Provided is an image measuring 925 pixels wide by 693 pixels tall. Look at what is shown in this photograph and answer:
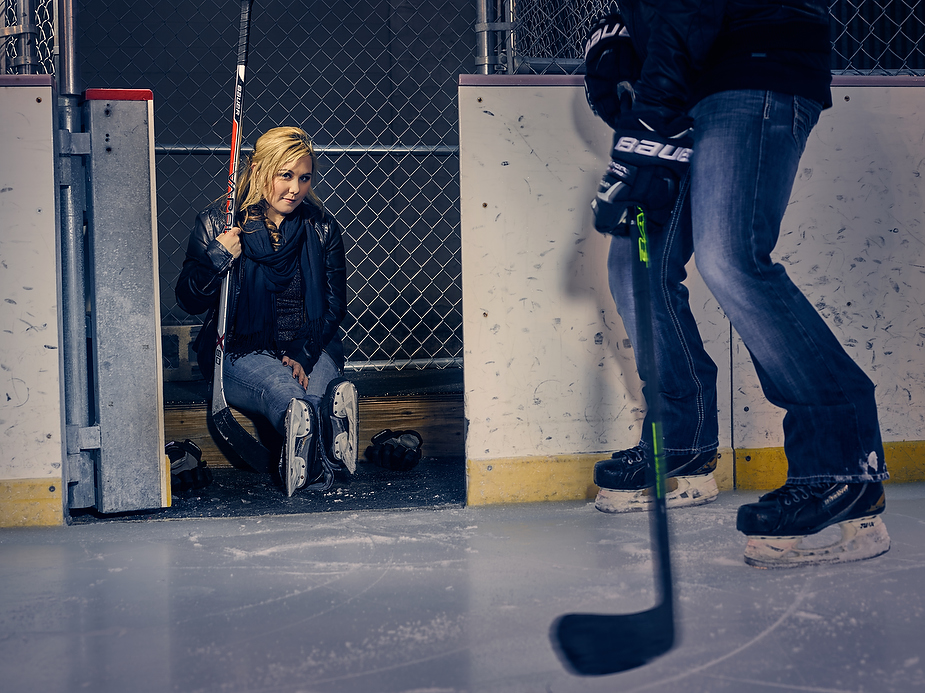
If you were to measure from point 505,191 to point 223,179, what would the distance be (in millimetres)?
6170

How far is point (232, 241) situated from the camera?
10.4 ft

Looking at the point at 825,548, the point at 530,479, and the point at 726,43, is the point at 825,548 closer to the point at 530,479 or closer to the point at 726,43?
the point at 530,479

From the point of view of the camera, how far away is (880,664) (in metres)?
1.44

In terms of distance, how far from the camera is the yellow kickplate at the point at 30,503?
2.59m

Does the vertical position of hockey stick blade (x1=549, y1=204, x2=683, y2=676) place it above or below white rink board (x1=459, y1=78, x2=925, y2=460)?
below

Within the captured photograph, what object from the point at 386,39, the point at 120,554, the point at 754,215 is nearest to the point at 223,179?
the point at 386,39

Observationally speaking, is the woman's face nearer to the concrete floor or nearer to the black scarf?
the black scarf

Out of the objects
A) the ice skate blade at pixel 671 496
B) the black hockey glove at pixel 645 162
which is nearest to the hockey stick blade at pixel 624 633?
the black hockey glove at pixel 645 162

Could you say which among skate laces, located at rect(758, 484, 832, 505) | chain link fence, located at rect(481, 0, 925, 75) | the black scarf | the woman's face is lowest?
skate laces, located at rect(758, 484, 832, 505)

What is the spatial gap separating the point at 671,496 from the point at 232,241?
1.81 m

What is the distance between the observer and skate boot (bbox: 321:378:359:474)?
3189 millimetres

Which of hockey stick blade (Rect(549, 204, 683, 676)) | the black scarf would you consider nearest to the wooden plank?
the black scarf

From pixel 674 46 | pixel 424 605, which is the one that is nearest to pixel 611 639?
pixel 424 605

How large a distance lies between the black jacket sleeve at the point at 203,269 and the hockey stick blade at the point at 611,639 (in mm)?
2065
